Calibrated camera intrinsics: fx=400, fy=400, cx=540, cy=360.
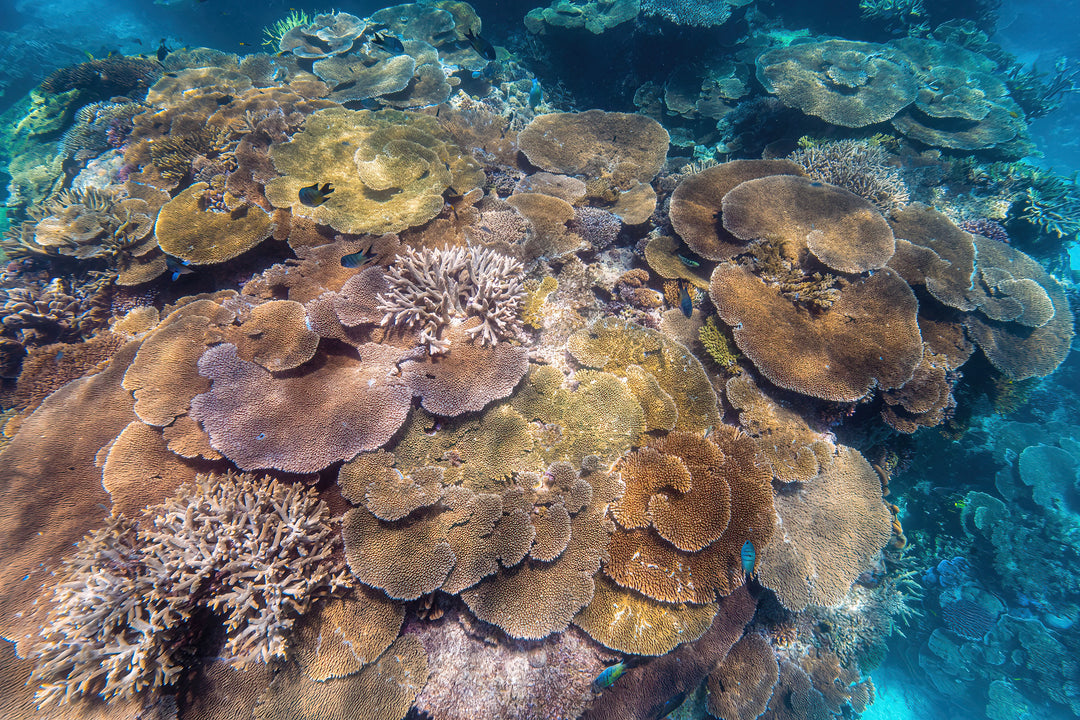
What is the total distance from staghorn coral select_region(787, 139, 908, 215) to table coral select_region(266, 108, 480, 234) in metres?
5.29

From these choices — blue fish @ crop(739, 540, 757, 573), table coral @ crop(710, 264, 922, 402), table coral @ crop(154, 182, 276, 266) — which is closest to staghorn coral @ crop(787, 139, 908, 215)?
table coral @ crop(710, 264, 922, 402)

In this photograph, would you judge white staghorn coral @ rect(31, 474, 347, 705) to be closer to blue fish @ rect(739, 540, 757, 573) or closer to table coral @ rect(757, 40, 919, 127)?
blue fish @ rect(739, 540, 757, 573)

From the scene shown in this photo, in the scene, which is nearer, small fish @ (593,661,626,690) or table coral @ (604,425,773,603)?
small fish @ (593,661,626,690)

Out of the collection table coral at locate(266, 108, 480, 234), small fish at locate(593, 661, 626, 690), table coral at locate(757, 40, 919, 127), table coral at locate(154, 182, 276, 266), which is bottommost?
small fish at locate(593, 661, 626, 690)

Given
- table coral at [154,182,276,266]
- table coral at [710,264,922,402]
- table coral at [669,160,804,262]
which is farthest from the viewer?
table coral at [669,160,804,262]

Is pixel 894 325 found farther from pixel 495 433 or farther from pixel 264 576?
pixel 264 576

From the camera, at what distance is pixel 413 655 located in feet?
10.4

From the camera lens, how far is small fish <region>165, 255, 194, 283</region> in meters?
4.45

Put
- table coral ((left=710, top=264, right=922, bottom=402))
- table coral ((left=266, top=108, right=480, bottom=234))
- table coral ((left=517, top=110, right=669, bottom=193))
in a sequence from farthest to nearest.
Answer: table coral ((left=517, top=110, right=669, bottom=193)) → table coral ((left=266, top=108, right=480, bottom=234)) → table coral ((left=710, top=264, right=922, bottom=402))

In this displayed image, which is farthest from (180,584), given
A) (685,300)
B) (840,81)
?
(840,81)

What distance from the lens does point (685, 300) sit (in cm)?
432

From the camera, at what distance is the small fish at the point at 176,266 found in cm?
445

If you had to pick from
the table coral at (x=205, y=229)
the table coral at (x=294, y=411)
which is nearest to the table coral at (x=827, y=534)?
the table coral at (x=294, y=411)

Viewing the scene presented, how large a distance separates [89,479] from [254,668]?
7.07ft
